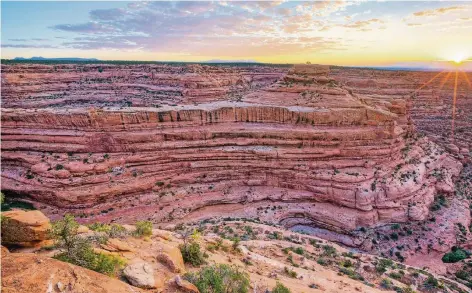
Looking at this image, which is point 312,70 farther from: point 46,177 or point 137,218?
point 46,177

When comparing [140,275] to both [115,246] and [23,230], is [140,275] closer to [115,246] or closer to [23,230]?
[115,246]

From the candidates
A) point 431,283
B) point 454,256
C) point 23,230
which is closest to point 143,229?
point 23,230

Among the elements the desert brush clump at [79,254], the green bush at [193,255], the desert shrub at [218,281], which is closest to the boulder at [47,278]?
the desert brush clump at [79,254]

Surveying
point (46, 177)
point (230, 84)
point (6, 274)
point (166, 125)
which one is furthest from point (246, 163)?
point (230, 84)

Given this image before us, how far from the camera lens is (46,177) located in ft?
71.0

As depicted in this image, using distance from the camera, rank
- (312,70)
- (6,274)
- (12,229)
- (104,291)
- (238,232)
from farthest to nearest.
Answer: (312,70)
(238,232)
(12,229)
(104,291)
(6,274)

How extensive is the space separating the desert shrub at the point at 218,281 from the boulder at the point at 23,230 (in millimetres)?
4719

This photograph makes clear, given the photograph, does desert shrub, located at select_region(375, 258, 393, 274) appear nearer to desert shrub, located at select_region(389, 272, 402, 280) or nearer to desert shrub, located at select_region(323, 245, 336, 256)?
desert shrub, located at select_region(389, 272, 402, 280)

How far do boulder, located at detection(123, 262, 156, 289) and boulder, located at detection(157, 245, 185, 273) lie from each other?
0.74 meters

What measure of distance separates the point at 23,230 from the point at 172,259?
457cm

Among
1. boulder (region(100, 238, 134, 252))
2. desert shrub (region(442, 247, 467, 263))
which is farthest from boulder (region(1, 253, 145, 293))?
desert shrub (region(442, 247, 467, 263))

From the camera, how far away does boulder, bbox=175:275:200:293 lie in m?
7.79

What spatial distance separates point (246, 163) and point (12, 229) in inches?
737

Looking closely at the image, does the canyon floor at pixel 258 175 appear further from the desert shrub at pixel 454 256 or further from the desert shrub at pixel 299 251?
the desert shrub at pixel 299 251
